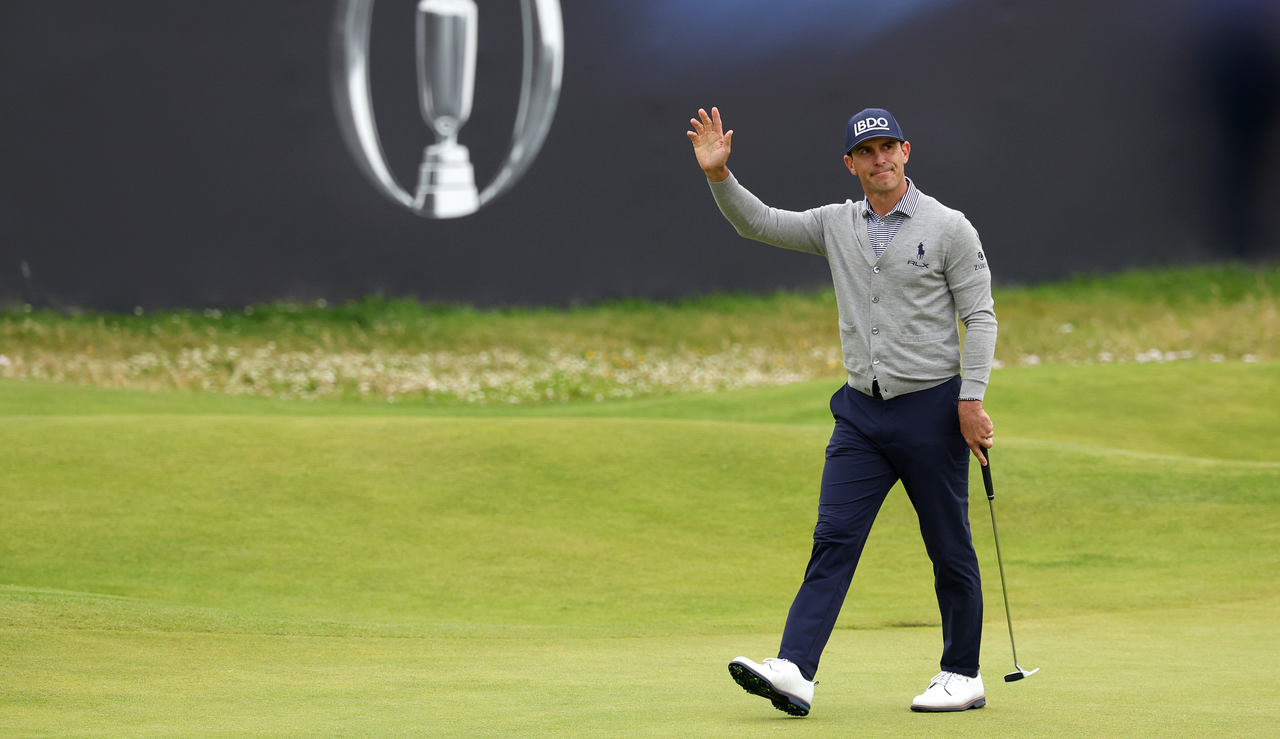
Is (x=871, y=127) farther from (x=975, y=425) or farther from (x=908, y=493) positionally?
(x=908, y=493)

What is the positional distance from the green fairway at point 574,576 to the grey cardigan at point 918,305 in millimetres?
760

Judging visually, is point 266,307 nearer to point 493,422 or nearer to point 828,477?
point 493,422

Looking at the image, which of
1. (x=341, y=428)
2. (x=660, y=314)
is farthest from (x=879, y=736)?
(x=660, y=314)

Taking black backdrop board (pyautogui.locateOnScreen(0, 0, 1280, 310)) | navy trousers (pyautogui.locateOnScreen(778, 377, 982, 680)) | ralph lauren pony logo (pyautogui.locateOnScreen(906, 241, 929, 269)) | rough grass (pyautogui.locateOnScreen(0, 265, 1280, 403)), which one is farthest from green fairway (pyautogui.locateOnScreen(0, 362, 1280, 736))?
black backdrop board (pyautogui.locateOnScreen(0, 0, 1280, 310))

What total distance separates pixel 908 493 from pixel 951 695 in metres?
0.46

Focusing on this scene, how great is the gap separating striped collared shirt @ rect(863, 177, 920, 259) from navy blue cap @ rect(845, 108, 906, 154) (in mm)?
126

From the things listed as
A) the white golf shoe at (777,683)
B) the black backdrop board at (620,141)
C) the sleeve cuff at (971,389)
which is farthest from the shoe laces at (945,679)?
the black backdrop board at (620,141)

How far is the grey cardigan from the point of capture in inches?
111

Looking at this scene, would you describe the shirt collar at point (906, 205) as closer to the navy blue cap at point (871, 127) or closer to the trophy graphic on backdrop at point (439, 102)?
the navy blue cap at point (871, 127)

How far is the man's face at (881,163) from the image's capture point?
289 centimetres

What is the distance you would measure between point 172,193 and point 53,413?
3.18 metres

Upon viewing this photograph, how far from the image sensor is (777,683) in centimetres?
258

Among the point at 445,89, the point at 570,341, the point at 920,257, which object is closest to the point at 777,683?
the point at 920,257

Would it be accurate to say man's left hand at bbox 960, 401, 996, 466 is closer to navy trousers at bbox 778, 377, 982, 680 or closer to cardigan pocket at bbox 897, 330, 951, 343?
navy trousers at bbox 778, 377, 982, 680
